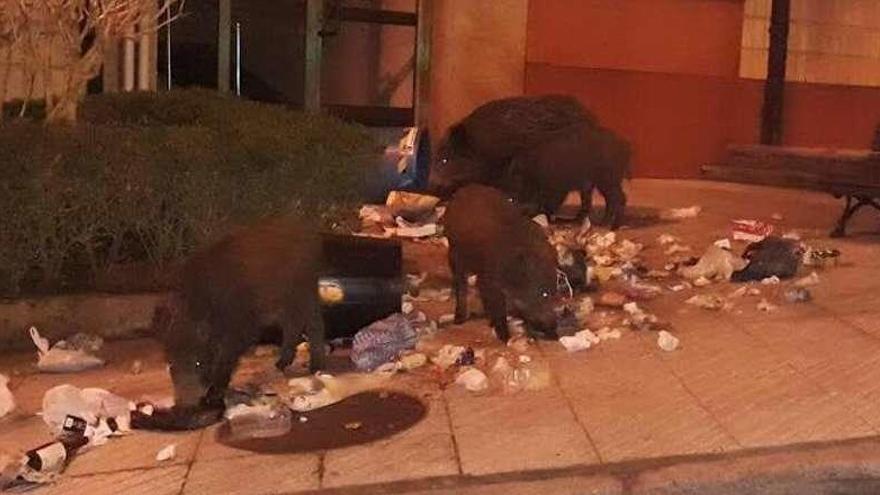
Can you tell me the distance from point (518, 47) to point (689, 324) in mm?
7219

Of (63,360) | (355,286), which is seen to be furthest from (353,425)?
(63,360)

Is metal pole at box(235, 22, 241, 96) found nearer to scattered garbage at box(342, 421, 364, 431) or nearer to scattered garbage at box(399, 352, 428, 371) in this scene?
scattered garbage at box(399, 352, 428, 371)

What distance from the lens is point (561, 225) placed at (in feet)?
37.1

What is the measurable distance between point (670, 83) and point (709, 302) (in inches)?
287

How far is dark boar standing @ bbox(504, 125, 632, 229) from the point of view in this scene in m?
10.9

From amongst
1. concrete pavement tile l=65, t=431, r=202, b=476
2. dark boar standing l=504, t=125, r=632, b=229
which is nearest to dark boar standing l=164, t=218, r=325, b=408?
concrete pavement tile l=65, t=431, r=202, b=476

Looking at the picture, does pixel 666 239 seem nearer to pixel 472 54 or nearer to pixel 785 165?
pixel 472 54

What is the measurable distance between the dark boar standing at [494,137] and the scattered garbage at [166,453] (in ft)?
20.7

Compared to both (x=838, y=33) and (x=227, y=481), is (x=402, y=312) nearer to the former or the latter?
(x=227, y=481)

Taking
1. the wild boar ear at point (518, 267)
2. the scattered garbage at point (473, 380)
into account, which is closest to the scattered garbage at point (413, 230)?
the wild boar ear at point (518, 267)

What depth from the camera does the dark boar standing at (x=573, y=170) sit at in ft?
35.9

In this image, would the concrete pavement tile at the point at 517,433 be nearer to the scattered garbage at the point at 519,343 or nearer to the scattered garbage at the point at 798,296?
the scattered garbage at the point at 519,343

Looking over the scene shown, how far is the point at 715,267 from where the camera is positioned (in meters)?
9.09

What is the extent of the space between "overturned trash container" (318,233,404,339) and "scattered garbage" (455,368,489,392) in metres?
0.98
